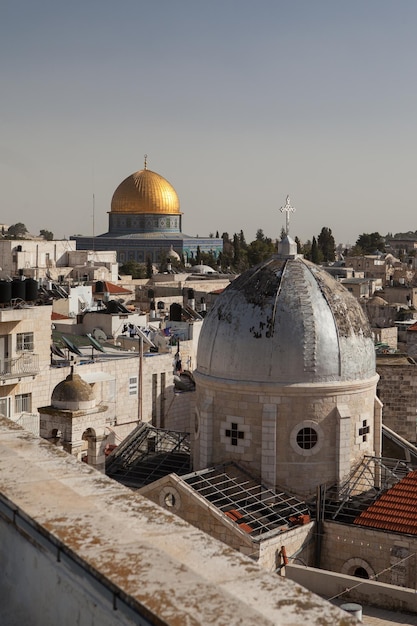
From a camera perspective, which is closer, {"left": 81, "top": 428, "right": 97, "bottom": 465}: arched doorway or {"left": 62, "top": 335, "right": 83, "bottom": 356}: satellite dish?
{"left": 81, "top": 428, "right": 97, "bottom": 465}: arched doorway

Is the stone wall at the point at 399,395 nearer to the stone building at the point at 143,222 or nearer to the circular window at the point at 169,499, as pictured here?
the circular window at the point at 169,499

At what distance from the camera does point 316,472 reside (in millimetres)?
17484

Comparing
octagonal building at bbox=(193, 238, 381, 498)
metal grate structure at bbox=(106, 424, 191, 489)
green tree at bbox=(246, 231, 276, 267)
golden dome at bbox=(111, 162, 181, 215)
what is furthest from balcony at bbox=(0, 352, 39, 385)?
golden dome at bbox=(111, 162, 181, 215)

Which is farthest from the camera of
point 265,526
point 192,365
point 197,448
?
point 192,365

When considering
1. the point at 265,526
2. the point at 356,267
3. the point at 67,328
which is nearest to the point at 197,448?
the point at 265,526

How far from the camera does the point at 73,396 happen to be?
16656 millimetres

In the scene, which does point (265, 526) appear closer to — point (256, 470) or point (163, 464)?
point (256, 470)

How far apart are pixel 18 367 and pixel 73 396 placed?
764cm

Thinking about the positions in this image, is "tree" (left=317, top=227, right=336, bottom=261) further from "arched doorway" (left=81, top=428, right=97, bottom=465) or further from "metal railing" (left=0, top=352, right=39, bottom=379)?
"arched doorway" (left=81, top=428, right=97, bottom=465)

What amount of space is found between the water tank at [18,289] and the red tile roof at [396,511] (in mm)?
11805

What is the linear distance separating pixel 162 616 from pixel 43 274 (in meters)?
67.1

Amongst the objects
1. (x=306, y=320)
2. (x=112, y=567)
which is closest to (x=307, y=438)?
(x=306, y=320)

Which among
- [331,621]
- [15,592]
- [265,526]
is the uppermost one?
[331,621]

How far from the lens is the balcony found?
918 inches
